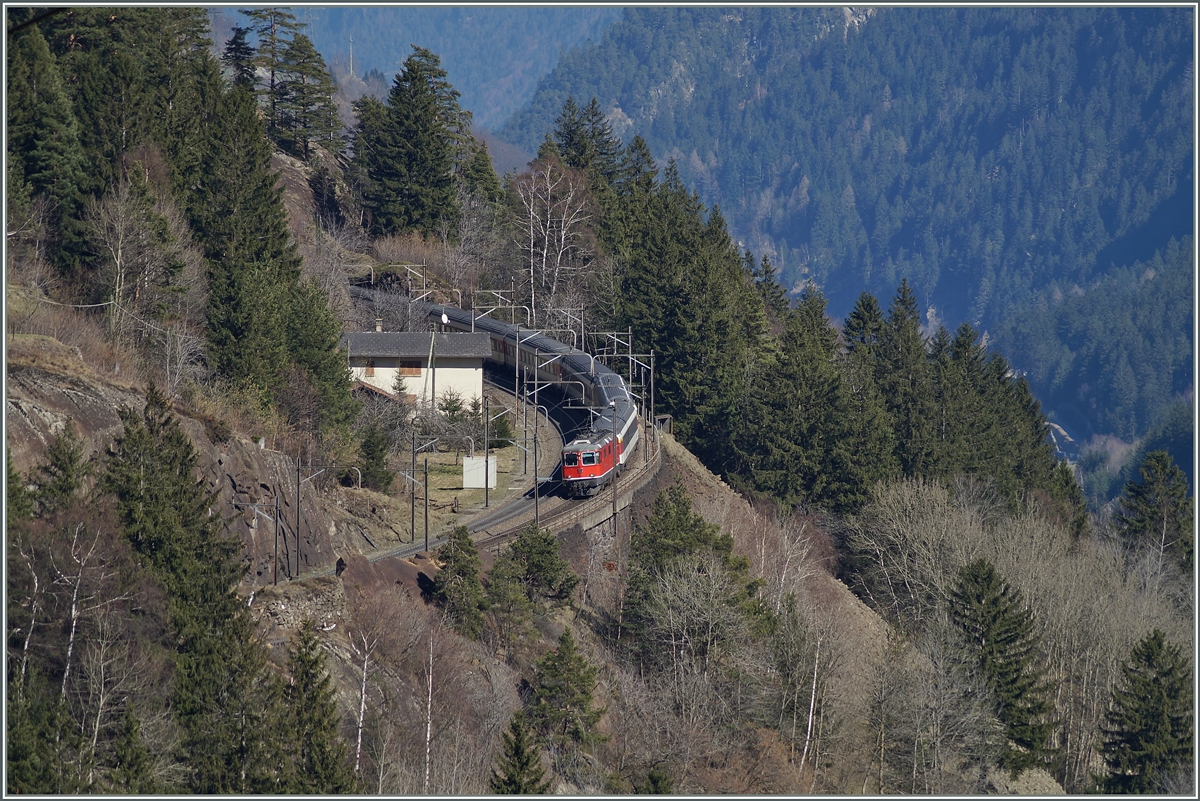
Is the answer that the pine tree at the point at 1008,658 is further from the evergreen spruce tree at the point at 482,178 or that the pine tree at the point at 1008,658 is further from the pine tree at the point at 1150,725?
the evergreen spruce tree at the point at 482,178

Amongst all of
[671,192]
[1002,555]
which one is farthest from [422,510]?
[671,192]

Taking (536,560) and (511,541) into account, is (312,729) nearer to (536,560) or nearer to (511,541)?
(536,560)

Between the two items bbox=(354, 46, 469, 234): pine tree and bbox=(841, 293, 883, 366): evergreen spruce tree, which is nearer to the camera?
bbox=(354, 46, 469, 234): pine tree

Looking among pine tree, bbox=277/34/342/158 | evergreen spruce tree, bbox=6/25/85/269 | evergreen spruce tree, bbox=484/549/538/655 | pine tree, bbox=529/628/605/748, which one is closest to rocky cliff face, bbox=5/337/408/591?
evergreen spruce tree, bbox=484/549/538/655

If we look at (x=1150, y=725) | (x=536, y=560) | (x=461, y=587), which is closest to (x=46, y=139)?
(x=536, y=560)

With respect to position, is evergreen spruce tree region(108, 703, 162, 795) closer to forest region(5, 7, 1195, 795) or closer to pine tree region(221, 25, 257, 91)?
forest region(5, 7, 1195, 795)

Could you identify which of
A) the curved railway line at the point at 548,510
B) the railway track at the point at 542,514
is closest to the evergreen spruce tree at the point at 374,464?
the curved railway line at the point at 548,510
